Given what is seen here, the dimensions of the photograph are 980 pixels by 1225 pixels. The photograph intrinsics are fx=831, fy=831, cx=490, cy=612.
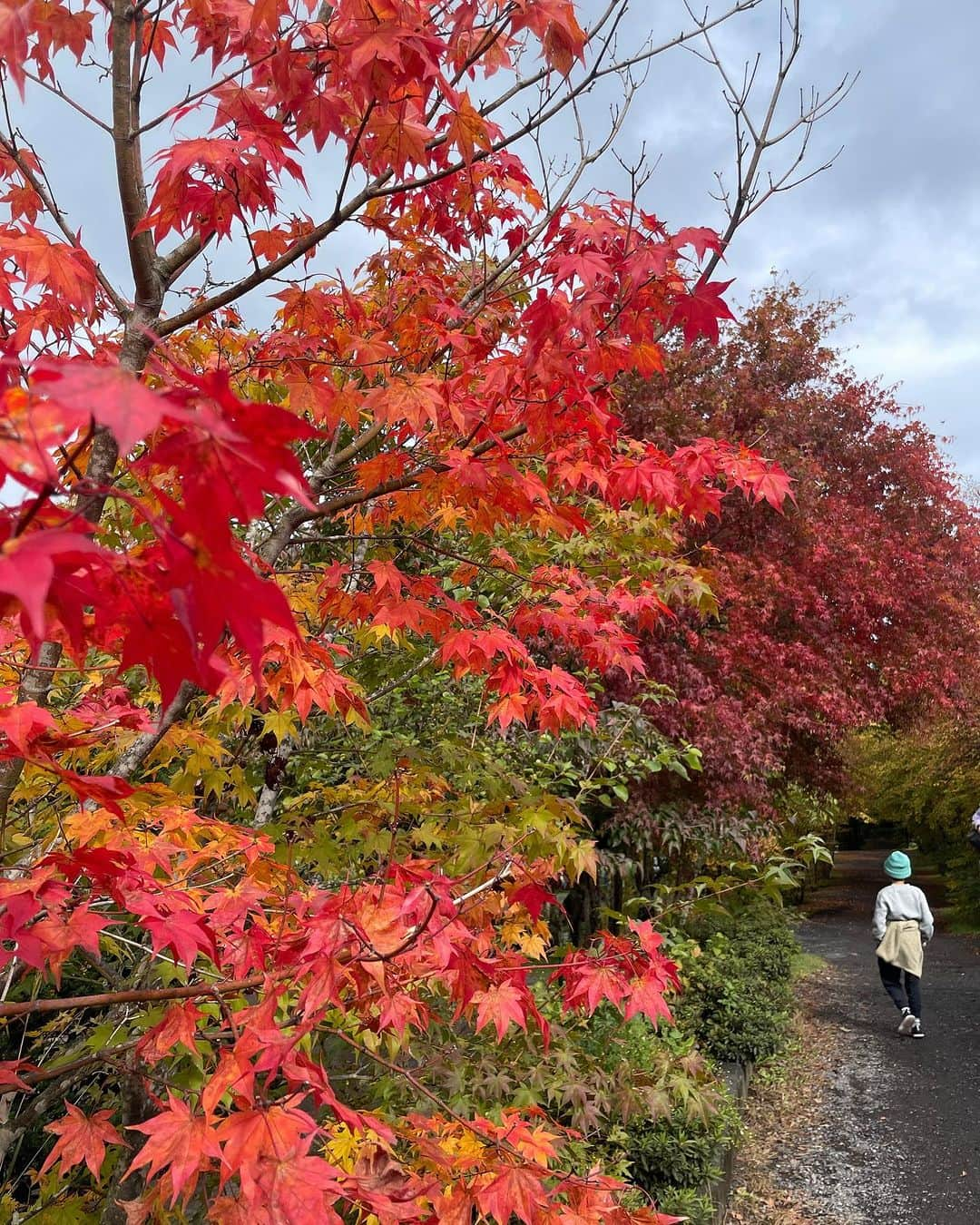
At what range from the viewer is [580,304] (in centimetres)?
243

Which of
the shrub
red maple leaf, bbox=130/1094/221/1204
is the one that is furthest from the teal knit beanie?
red maple leaf, bbox=130/1094/221/1204

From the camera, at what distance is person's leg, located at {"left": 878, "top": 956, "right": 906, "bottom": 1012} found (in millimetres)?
8281

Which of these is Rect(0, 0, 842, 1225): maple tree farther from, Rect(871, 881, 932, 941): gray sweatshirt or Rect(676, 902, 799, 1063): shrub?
Rect(871, 881, 932, 941): gray sweatshirt

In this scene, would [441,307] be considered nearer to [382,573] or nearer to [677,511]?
[382,573]

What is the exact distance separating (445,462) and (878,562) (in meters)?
7.59

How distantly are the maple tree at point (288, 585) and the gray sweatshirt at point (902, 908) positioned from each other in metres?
5.43

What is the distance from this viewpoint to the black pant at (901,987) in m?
8.10

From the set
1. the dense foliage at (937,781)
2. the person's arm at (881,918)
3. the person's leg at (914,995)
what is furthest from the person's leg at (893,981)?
the dense foliage at (937,781)

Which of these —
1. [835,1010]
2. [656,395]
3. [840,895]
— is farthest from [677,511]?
[840,895]

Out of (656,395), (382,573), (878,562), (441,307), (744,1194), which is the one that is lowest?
(744,1194)

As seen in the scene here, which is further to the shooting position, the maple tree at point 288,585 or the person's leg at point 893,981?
the person's leg at point 893,981

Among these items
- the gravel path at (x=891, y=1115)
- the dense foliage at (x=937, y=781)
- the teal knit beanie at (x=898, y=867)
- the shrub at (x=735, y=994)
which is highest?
the dense foliage at (x=937, y=781)

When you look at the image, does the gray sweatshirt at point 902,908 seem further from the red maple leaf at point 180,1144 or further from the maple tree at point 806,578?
the red maple leaf at point 180,1144

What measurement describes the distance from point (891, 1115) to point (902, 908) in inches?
94.1
